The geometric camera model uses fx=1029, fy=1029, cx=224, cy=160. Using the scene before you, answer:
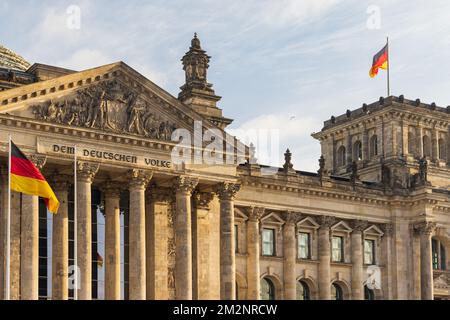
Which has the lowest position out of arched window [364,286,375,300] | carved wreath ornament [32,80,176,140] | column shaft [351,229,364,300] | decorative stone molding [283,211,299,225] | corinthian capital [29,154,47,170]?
arched window [364,286,375,300]

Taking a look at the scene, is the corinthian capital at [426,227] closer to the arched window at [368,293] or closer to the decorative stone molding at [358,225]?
the decorative stone molding at [358,225]

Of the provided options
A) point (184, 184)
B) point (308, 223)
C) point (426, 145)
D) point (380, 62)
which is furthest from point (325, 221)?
point (184, 184)

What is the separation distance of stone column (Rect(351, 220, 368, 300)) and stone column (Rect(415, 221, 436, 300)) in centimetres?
443

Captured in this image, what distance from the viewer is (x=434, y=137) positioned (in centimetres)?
8019

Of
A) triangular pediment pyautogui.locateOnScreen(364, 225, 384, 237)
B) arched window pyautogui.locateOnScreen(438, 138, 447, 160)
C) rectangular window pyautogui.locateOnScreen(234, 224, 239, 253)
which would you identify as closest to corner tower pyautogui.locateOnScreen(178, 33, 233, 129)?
rectangular window pyautogui.locateOnScreen(234, 224, 239, 253)

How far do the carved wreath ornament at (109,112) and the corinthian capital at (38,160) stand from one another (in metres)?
2.02

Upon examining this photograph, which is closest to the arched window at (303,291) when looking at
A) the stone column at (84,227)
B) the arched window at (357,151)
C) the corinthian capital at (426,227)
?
the corinthian capital at (426,227)

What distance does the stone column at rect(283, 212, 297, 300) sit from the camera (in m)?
68.8

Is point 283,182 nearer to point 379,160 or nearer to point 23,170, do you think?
point 379,160

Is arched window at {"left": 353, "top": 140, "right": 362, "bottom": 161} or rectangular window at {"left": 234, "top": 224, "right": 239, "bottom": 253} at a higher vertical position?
arched window at {"left": 353, "top": 140, "right": 362, "bottom": 161}

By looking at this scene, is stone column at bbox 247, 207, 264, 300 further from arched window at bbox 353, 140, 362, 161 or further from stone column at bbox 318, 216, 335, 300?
arched window at bbox 353, 140, 362, 161

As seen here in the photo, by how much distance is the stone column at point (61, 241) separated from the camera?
54969 millimetres

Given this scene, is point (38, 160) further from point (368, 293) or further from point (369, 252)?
point (368, 293)

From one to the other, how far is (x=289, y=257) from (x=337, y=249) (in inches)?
204
